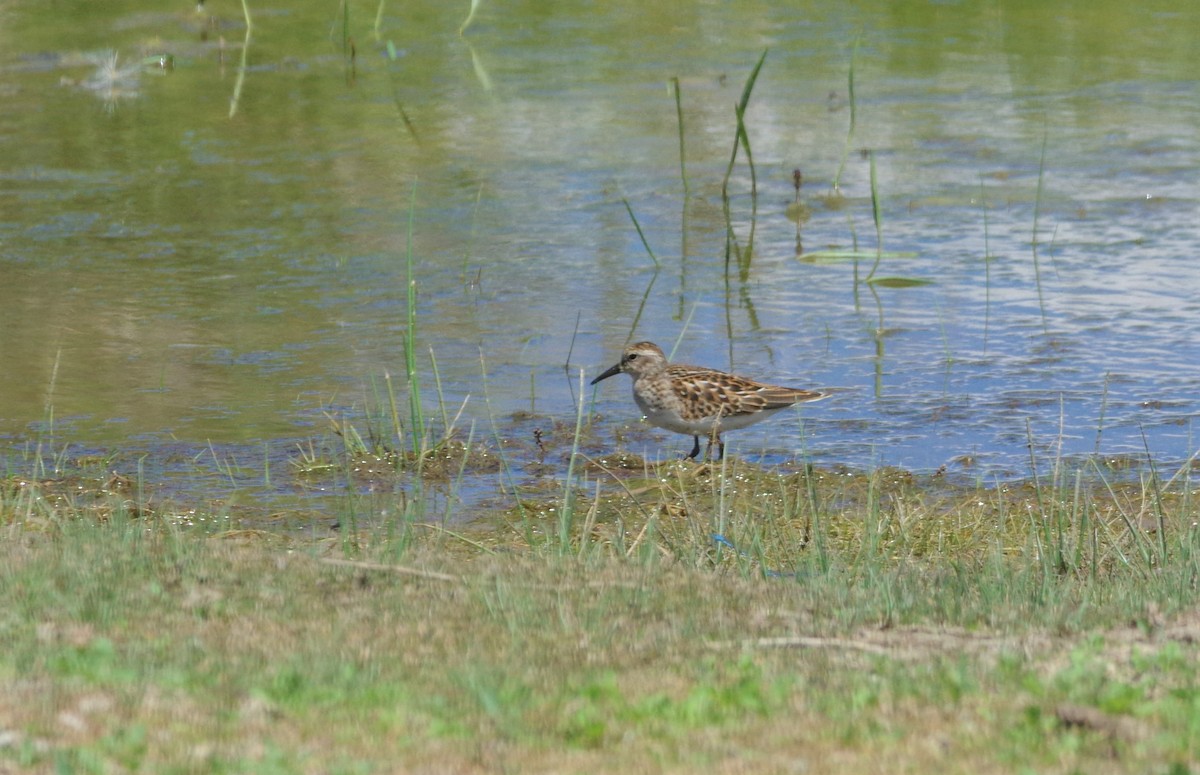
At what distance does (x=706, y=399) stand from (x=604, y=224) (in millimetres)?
4477

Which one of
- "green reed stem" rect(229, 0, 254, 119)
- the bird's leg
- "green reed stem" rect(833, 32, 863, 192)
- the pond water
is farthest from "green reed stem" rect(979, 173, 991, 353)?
"green reed stem" rect(229, 0, 254, 119)

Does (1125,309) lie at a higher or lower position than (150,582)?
lower

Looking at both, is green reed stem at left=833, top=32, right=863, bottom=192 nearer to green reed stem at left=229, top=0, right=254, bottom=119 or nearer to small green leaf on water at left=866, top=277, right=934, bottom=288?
small green leaf on water at left=866, top=277, right=934, bottom=288

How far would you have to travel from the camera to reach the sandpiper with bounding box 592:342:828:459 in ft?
28.0

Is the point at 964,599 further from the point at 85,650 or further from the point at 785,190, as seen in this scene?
the point at 785,190

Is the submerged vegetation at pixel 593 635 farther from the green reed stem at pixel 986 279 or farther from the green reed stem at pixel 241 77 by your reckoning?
the green reed stem at pixel 241 77

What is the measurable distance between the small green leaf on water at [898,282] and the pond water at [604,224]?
37 mm

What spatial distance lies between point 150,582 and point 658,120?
1130 centimetres

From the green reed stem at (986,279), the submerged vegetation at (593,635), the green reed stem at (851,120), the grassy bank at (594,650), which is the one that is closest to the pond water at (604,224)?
the green reed stem at (986,279)

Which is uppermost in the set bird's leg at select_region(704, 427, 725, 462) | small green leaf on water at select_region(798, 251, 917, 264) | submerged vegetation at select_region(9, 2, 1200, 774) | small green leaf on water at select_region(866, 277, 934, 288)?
submerged vegetation at select_region(9, 2, 1200, 774)

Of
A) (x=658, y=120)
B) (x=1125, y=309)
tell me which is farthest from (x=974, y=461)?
(x=658, y=120)

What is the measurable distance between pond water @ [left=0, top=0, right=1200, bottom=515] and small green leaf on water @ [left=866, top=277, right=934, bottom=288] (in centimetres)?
4

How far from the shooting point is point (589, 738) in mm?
3932

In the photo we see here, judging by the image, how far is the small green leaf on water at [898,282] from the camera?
11328mm
